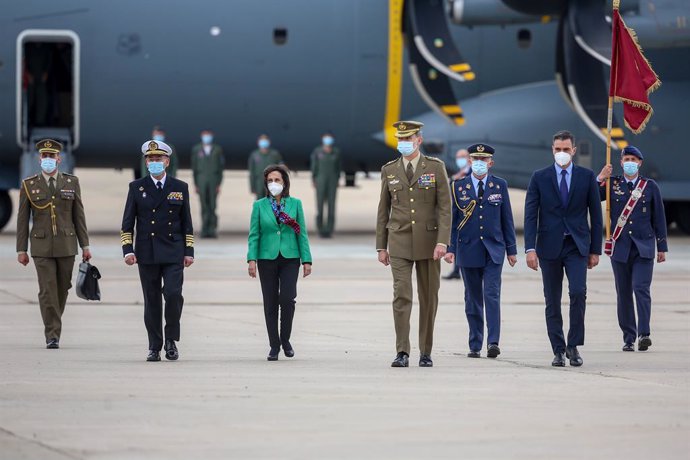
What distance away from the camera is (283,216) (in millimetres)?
10750

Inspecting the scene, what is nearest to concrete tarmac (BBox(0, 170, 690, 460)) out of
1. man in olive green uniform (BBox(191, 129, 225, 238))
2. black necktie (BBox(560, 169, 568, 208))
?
black necktie (BBox(560, 169, 568, 208))

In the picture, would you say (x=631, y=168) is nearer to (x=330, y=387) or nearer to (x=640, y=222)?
(x=640, y=222)

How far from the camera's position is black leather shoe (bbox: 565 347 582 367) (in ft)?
33.7

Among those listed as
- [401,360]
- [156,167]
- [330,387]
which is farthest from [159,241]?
[330,387]

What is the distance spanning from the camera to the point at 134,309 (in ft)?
46.8

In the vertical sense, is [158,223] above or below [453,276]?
above

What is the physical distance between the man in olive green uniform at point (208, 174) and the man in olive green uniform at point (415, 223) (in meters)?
13.6

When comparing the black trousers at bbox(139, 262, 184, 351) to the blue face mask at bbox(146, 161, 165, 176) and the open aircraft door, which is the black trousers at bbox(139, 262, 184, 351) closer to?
the blue face mask at bbox(146, 161, 165, 176)

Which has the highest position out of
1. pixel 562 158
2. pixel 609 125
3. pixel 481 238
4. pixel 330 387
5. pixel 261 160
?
pixel 609 125

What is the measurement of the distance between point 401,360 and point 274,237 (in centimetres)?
134

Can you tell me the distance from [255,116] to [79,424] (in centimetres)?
1644

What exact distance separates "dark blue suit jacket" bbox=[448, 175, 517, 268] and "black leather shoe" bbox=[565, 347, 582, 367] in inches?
40.5

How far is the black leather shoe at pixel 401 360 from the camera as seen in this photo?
10156 mm

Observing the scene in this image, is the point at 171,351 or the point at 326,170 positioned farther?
the point at 326,170
